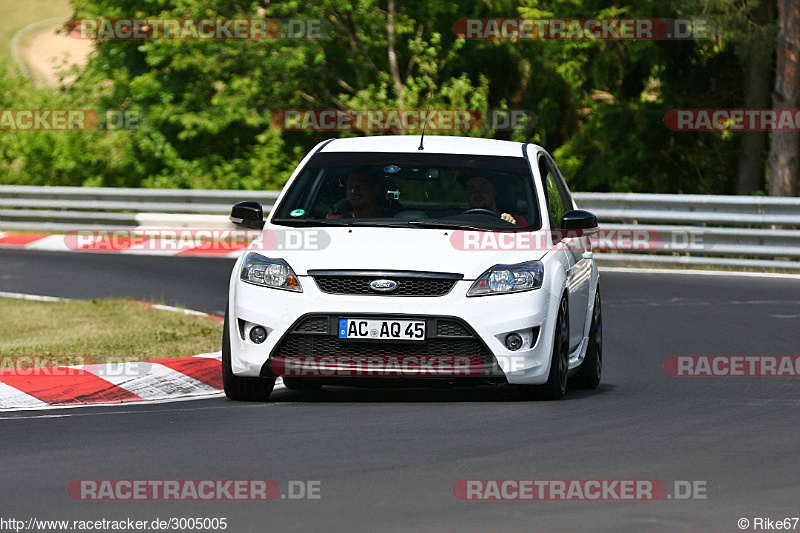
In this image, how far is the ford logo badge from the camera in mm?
8688

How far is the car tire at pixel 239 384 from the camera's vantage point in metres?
9.12

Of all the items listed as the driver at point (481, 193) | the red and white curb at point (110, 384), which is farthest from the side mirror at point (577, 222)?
the red and white curb at point (110, 384)

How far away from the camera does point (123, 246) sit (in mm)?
23172

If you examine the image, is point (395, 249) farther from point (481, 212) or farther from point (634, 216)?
point (634, 216)

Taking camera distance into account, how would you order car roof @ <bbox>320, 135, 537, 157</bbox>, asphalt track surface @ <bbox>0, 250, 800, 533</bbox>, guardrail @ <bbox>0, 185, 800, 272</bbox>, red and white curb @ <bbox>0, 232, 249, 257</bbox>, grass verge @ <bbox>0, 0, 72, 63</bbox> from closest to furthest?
asphalt track surface @ <bbox>0, 250, 800, 533</bbox> → car roof @ <bbox>320, 135, 537, 157</bbox> → guardrail @ <bbox>0, 185, 800, 272</bbox> → red and white curb @ <bbox>0, 232, 249, 257</bbox> → grass verge @ <bbox>0, 0, 72, 63</bbox>

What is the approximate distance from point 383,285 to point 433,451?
1.78 meters

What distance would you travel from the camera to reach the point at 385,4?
1209 inches

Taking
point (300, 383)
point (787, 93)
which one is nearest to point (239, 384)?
point (300, 383)

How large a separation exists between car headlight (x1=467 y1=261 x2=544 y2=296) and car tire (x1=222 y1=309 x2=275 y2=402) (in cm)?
143

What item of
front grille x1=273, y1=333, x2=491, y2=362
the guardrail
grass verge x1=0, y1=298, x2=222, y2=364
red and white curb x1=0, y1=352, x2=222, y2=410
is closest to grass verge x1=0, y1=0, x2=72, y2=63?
the guardrail

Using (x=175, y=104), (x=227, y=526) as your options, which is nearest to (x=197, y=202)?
(x=175, y=104)

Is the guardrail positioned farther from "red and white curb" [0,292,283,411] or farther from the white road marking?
the white road marking

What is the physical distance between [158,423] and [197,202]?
660 inches

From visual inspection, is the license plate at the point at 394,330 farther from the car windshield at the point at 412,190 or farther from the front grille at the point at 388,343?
the car windshield at the point at 412,190
